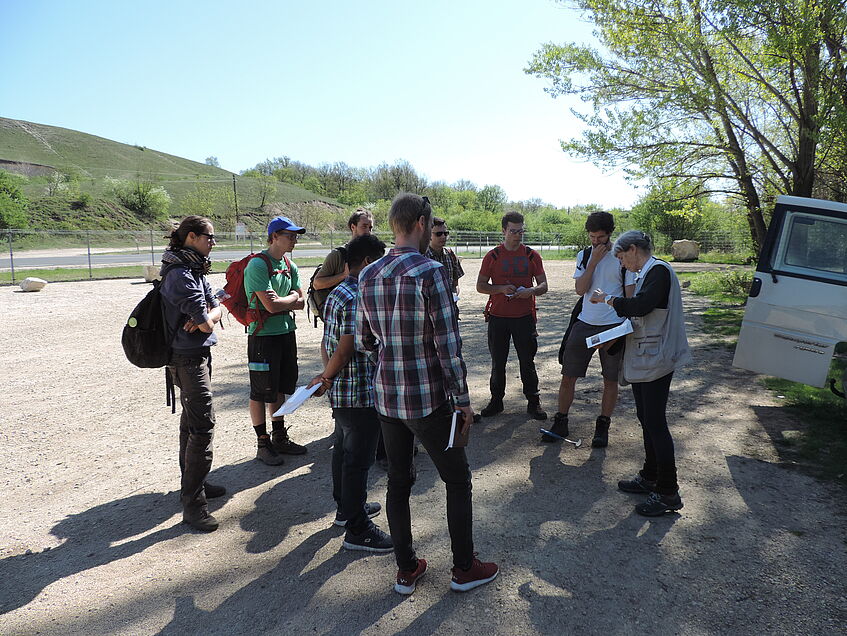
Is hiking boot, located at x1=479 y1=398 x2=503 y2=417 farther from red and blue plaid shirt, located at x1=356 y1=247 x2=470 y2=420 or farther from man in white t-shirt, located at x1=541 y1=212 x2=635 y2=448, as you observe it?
red and blue plaid shirt, located at x1=356 y1=247 x2=470 y2=420

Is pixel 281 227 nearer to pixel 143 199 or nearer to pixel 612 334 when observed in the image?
pixel 612 334

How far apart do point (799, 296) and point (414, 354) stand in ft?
14.6

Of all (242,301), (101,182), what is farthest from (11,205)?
(242,301)

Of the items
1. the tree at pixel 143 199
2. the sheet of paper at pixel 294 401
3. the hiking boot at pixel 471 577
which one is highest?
the tree at pixel 143 199

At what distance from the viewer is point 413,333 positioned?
250 centimetres

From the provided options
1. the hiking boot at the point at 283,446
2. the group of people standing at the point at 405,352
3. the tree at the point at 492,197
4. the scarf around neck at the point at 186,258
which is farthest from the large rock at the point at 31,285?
the tree at the point at 492,197

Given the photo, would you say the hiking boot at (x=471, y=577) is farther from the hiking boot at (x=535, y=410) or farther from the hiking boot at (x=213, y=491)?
the hiking boot at (x=535, y=410)

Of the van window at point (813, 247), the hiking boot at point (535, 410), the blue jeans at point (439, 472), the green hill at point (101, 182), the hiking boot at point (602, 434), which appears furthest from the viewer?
the green hill at point (101, 182)

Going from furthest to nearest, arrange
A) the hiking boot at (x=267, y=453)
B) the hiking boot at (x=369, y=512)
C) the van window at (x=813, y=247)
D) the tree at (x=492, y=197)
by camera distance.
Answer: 1. the tree at (x=492, y=197)
2. the van window at (x=813, y=247)
3. the hiking boot at (x=267, y=453)
4. the hiking boot at (x=369, y=512)

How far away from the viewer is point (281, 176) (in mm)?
117688

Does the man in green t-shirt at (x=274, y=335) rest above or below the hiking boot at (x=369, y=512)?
above

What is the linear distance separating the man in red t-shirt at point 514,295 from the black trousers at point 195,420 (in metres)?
2.65

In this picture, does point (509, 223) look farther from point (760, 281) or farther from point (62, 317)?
point (62, 317)

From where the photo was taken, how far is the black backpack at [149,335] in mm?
3475
